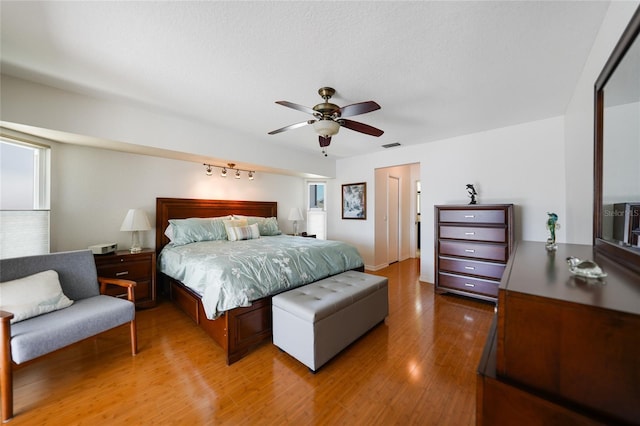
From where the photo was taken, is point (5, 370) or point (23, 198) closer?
point (5, 370)

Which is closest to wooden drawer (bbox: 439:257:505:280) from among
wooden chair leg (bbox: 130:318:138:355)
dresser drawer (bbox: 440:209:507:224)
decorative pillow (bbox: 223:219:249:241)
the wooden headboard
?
dresser drawer (bbox: 440:209:507:224)

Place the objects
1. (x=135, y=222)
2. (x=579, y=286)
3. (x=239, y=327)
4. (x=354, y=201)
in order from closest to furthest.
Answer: (x=579, y=286)
(x=239, y=327)
(x=135, y=222)
(x=354, y=201)

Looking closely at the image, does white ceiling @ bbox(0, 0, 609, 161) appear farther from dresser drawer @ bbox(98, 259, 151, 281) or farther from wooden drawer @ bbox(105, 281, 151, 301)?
wooden drawer @ bbox(105, 281, 151, 301)

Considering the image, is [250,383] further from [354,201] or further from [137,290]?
[354,201]

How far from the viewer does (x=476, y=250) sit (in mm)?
3340

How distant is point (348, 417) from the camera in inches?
59.7

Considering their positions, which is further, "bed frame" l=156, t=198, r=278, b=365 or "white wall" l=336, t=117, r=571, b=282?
"white wall" l=336, t=117, r=571, b=282

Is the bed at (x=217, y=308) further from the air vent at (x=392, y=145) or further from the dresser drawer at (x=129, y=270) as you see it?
the air vent at (x=392, y=145)

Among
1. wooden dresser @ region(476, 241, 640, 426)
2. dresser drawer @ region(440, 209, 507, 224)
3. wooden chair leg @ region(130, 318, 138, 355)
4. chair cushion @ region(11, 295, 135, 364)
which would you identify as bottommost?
wooden chair leg @ region(130, 318, 138, 355)

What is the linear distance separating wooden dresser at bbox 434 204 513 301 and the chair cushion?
3898 millimetres

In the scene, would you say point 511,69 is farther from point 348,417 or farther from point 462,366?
point 348,417

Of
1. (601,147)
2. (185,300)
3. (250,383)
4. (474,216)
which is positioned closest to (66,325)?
(185,300)

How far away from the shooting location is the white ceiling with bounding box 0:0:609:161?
58.6 inches

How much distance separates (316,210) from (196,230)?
9.67 ft
